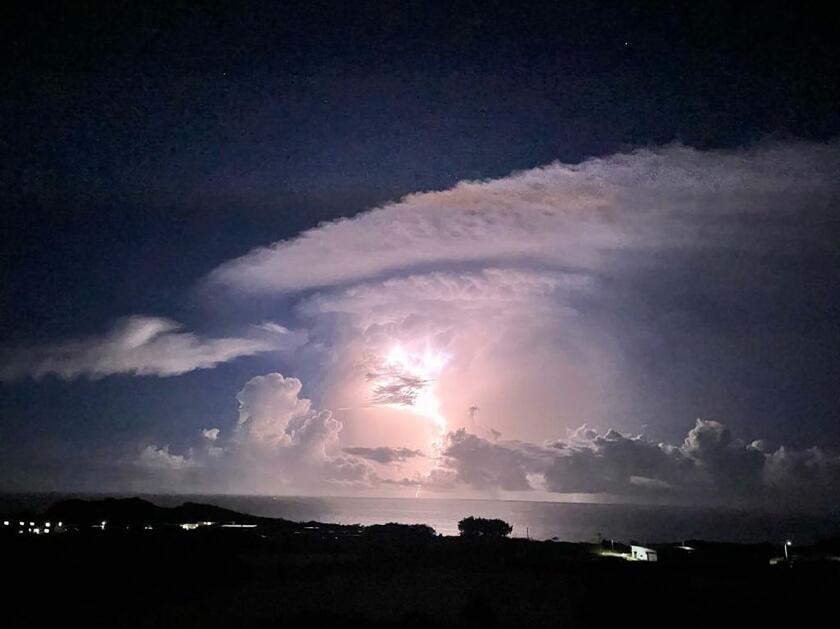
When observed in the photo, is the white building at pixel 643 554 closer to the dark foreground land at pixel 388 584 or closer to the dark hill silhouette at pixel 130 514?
the dark foreground land at pixel 388 584

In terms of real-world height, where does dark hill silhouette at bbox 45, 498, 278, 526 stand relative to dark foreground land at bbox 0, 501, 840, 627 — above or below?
below

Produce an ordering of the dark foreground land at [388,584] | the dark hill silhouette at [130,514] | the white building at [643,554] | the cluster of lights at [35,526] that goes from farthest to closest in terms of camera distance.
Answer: the dark hill silhouette at [130,514], the cluster of lights at [35,526], the white building at [643,554], the dark foreground land at [388,584]

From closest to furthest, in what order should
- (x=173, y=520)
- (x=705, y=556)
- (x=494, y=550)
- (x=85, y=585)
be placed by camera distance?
(x=85, y=585)
(x=705, y=556)
(x=494, y=550)
(x=173, y=520)

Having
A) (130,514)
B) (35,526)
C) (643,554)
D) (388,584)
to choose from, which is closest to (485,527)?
(643,554)

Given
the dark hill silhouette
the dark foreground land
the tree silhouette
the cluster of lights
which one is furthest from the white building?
the cluster of lights

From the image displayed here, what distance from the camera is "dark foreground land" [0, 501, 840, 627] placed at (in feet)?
95.8

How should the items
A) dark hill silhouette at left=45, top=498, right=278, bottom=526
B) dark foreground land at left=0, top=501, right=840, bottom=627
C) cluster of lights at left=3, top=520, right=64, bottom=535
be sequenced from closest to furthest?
dark foreground land at left=0, top=501, right=840, bottom=627 → cluster of lights at left=3, top=520, right=64, bottom=535 → dark hill silhouette at left=45, top=498, right=278, bottom=526

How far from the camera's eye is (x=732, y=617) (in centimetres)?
3067

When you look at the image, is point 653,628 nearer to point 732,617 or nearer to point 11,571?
point 732,617

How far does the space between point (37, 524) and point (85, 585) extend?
44806 mm

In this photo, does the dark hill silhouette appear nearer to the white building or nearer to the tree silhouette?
the tree silhouette

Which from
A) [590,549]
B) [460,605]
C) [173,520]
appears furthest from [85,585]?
[173,520]

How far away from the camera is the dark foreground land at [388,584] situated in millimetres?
29203

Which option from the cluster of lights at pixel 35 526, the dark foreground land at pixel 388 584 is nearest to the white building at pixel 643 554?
the dark foreground land at pixel 388 584
